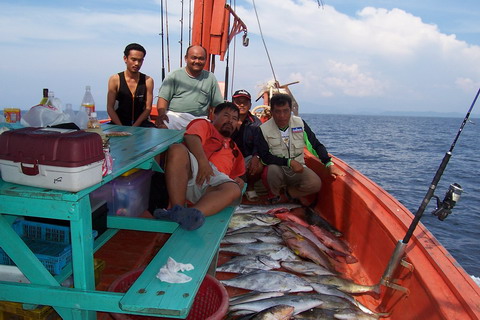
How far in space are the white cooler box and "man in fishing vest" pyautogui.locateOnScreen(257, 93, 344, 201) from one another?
3.53 metres

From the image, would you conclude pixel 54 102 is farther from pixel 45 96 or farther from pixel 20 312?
pixel 20 312

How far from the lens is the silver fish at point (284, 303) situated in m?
2.91

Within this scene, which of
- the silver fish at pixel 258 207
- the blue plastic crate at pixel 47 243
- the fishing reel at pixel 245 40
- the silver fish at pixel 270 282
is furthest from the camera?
the fishing reel at pixel 245 40

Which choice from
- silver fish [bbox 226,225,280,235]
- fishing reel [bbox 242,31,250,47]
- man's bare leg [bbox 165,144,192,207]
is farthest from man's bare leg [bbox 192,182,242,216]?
fishing reel [bbox 242,31,250,47]

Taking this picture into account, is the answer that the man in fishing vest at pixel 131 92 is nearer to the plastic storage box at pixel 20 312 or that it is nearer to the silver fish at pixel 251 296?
the silver fish at pixel 251 296

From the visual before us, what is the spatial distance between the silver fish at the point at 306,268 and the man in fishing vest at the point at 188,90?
8.53ft

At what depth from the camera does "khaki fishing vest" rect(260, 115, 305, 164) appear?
208 inches

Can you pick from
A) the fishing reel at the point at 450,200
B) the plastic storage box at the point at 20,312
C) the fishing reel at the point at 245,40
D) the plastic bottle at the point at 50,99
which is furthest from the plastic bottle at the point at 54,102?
the fishing reel at the point at 245,40

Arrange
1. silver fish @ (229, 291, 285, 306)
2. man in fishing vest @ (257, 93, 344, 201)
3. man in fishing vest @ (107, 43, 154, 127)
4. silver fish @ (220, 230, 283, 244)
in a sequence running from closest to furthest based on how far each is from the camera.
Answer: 1. silver fish @ (229, 291, 285, 306)
2. silver fish @ (220, 230, 283, 244)
3. man in fishing vest @ (257, 93, 344, 201)
4. man in fishing vest @ (107, 43, 154, 127)

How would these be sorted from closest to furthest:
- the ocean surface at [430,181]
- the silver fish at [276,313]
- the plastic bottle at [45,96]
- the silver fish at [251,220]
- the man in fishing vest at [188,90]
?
the silver fish at [276,313]
the plastic bottle at [45,96]
the silver fish at [251,220]
the man in fishing vest at [188,90]
the ocean surface at [430,181]

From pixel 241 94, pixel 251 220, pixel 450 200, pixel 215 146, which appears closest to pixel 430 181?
pixel 241 94

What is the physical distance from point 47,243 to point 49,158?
1.17 metres

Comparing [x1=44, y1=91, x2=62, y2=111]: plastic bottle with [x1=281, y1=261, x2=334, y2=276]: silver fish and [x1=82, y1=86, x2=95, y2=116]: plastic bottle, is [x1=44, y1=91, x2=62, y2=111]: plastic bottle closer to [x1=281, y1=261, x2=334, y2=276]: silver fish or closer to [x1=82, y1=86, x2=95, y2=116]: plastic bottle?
[x1=82, y1=86, x2=95, y2=116]: plastic bottle

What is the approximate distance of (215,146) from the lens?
156 inches
